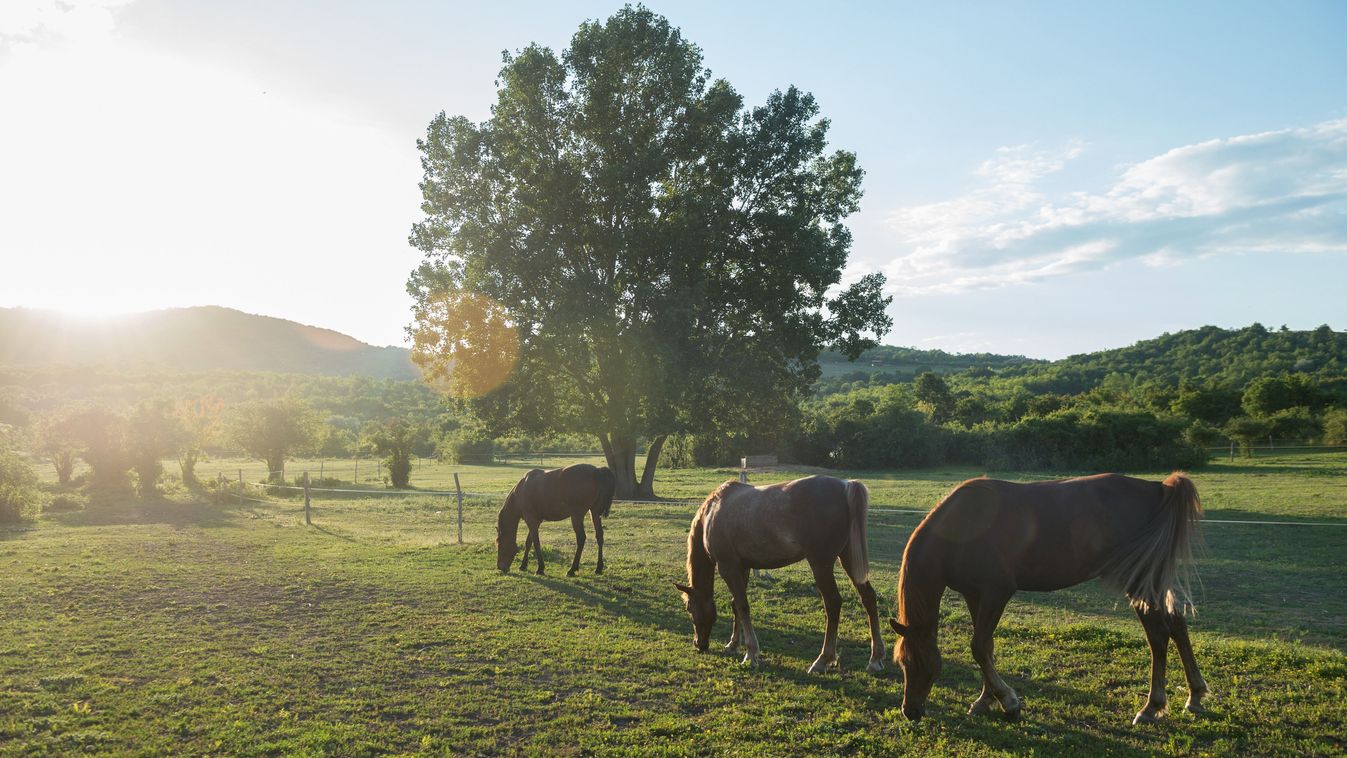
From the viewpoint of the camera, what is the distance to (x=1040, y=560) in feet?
17.1

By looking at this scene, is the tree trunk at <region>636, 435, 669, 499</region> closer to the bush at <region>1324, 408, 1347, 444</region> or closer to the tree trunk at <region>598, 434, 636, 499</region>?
the tree trunk at <region>598, 434, 636, 499</region>

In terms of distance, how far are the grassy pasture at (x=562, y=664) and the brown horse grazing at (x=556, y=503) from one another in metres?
0.63

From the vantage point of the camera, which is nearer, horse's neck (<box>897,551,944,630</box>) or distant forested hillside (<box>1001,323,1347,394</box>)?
horse's neck (<box>897,551,944,630</box>)

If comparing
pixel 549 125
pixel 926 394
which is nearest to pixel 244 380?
pixel 926 394

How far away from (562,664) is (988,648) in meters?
3.76

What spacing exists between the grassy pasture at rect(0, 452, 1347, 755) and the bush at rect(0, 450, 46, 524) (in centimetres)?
963

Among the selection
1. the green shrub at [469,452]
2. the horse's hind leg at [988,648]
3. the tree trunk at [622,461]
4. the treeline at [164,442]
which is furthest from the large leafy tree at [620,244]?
the green shrub at [469,452]

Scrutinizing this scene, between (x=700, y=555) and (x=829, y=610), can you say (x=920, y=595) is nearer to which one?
(x=829, y=610)

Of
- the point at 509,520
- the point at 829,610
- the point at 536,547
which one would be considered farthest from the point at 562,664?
the point at 509,520

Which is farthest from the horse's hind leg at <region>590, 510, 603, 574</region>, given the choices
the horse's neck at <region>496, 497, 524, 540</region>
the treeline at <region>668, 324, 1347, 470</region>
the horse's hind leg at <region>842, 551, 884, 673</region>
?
the treeline at <region>668, 324, 1347, 470</region>

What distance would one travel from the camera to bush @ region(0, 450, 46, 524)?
20.5m

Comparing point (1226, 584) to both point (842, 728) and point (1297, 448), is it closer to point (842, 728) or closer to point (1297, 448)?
point (842, 728)

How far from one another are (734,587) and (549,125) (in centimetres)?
2005

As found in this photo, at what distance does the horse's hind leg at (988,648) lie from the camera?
5.19 m
